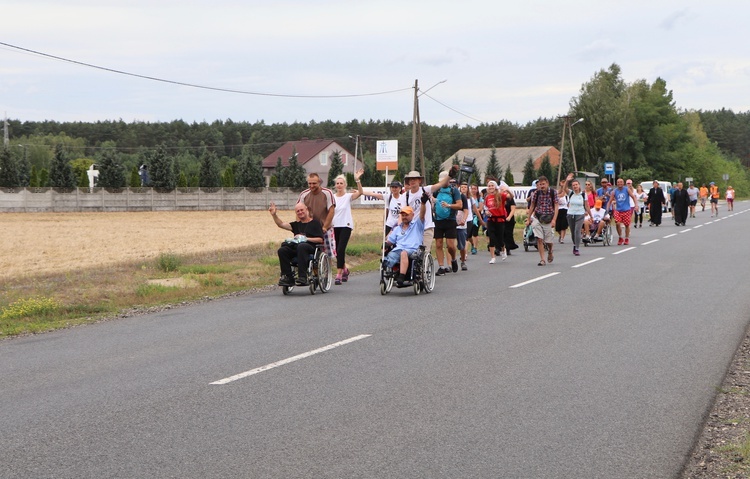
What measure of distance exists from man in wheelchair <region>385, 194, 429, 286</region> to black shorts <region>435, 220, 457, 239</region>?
3.33 m

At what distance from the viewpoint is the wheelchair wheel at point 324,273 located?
14.8m

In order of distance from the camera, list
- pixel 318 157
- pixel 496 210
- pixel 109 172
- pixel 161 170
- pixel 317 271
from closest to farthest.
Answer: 1. pixel 317 271
2. pixel 496 210
3. pixel 109 172
4. pixel 161 170
5. pixel 318 157

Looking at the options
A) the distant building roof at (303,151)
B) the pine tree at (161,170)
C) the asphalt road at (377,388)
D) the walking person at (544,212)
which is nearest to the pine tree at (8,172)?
the pine tree at (161,170)

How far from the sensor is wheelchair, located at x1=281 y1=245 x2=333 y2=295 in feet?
47.9

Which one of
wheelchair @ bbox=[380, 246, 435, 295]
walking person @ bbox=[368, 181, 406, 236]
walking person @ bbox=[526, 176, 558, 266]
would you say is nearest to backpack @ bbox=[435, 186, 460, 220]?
walking person @ bbox=[368, 181, 406, 236]

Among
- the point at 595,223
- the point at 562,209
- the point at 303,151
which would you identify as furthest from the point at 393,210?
the point at 303,151

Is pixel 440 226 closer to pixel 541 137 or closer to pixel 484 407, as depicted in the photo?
pixel 484 407

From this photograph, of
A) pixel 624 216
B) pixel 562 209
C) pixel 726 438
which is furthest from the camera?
pixel 624 216

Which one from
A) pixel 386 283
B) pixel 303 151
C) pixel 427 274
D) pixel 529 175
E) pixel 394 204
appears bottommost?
pixel 386 283

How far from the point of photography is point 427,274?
47.6 feet

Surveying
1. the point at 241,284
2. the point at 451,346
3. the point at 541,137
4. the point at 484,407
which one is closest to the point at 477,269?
the point at 241,284

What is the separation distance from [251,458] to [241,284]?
38.2 feet

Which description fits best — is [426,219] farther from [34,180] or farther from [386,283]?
[34,180]

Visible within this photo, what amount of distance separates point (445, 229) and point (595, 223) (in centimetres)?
1064
